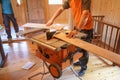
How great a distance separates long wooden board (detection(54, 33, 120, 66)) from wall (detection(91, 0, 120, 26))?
2.39 meters

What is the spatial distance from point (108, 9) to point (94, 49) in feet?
9.32

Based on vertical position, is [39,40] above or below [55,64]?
above

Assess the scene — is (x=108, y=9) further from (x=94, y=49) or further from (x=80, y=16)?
(x=94, y=49)

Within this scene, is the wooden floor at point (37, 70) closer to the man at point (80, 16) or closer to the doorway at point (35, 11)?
the man at point (80, 16)

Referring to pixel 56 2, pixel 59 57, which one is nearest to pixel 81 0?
pixel 59 57

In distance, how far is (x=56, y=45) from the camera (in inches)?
60.7

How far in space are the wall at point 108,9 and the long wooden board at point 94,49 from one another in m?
2.39

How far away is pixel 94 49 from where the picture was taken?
4.56 ft

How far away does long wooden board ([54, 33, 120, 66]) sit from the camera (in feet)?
4.08

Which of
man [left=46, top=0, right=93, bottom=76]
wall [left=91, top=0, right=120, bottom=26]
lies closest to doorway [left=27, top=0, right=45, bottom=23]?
wall [left=91, top=0, right=120, bottom=26]

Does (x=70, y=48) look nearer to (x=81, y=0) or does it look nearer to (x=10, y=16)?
(x=81, y=0)

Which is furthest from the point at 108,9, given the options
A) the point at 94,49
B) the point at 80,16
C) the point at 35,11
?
the point at 94,49

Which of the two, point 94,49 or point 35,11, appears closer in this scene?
point 94,49

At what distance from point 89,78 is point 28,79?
39.9 inches
